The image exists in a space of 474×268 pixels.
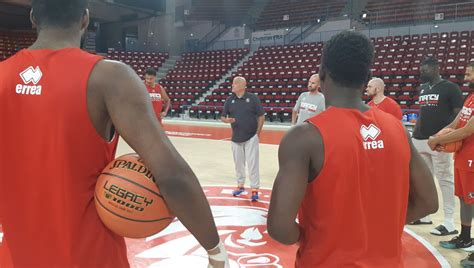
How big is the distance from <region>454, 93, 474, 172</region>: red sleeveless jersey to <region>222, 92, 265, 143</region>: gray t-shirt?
95.6 inches

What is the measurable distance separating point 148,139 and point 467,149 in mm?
3026

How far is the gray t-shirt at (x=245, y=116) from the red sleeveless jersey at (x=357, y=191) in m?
3.71

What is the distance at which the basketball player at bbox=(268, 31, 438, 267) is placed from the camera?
4.06ft

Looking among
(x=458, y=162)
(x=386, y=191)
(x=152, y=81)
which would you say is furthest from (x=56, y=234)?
(x=152, y=81)

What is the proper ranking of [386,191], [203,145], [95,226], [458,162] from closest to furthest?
[95,226] → [386,191] → [458,162] → [203,145]

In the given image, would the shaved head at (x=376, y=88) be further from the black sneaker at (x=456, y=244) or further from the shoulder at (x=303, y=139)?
the shoulder at (x=303, y=139)

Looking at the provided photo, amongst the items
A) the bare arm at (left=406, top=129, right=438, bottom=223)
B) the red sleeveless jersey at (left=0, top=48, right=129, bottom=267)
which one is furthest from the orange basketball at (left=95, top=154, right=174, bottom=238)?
the bare arm at (left=406, top=129, right=438, bottom=223)

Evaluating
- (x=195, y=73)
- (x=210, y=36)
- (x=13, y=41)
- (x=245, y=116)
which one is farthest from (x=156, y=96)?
(x=13, y=41)

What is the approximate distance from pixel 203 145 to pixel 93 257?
8.39m

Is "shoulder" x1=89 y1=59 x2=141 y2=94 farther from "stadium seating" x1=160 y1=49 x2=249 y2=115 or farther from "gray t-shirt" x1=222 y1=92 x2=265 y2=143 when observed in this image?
"stadium seating" x1=160 y1=49 x2=249 y2=115

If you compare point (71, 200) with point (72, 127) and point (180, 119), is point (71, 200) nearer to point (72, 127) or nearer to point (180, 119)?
point (72, 127)

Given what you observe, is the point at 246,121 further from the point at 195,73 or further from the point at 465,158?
the point at 195,73

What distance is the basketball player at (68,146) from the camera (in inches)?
41.9

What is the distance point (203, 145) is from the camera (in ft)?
31.3
